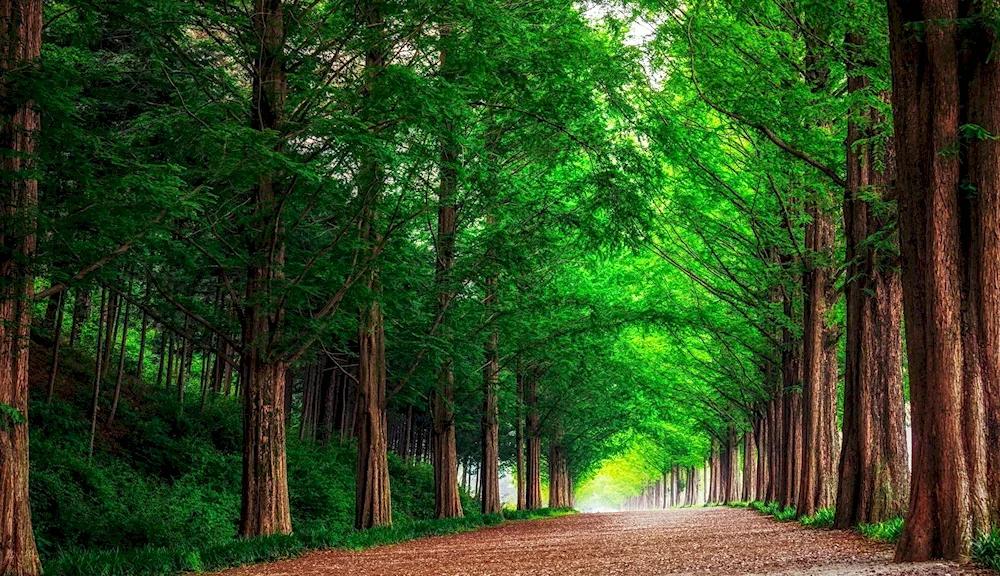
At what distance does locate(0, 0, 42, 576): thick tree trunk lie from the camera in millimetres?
8094

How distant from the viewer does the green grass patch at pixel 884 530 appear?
10.2m

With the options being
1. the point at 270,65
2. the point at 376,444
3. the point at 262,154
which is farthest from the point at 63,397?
the point at 262,154

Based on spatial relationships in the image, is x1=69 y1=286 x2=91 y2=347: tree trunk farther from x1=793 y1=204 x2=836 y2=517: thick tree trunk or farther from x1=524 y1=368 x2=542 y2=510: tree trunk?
x1=793 y1=204 x2=836 y2=517: thick tree trunk

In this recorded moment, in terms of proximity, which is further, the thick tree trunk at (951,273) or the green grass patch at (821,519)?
the green grass patch at (821,519)

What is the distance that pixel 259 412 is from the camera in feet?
41.9

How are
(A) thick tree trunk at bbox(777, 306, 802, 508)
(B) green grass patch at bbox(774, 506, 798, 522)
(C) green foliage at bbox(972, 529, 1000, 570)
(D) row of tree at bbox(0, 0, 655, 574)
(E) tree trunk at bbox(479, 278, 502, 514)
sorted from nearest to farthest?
1. (C) green foliage at bbox(972, 529, 1000, 570)
2. (D) row of tree at bbox(0, 0, 655, 574)
3. (B) green grass patch at bbox(774, 506, 798, 522)
4. (A) thick tree trunk at bbox(777, 306, 802, 508)
5. (E) tree trunk at bbox(479, 278, 502, 514)

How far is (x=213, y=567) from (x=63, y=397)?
11.3m

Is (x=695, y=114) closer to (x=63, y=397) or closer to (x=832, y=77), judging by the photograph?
(x=832, y=77)

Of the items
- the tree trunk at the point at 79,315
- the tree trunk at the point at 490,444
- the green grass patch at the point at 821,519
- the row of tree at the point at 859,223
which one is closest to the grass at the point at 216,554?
the row of tree at the point at 859,223

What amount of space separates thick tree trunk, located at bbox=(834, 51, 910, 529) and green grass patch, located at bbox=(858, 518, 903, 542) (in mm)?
455

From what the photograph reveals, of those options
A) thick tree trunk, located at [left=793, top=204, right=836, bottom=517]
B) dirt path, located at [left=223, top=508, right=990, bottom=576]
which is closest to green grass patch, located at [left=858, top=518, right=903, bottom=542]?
dirt path, located at [left=223, top=508, right=990, bottom=576]

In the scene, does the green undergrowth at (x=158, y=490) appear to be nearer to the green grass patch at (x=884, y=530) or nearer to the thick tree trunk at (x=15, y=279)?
the thick tree trunk at (x=15, y=279)

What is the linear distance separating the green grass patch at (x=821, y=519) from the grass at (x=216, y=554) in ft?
24.0

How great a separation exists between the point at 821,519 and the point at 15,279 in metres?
12.8
